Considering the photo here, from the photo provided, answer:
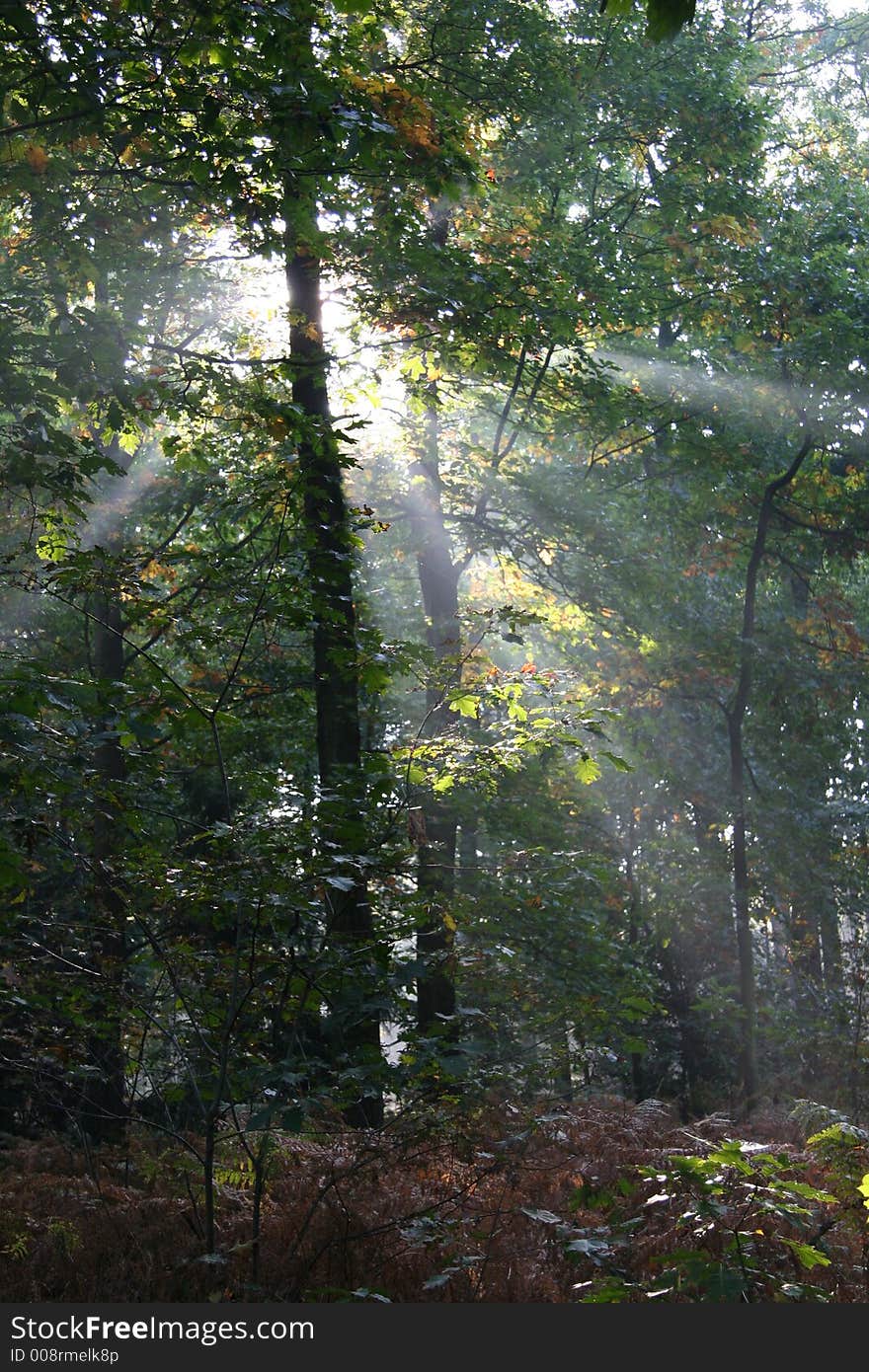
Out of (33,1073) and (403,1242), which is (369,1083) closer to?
(403,1242)

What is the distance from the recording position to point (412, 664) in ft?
24.9

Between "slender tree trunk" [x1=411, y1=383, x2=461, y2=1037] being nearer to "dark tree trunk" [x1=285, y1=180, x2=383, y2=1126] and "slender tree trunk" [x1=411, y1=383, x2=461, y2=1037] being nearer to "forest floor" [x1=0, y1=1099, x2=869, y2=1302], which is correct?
"dark tree trunk" [x1=285, y1=180, x2=383, y2=1126]

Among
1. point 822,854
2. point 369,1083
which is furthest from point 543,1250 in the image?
point 822,854

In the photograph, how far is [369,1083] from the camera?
17.1 feet

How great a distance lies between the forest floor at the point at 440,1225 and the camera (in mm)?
4727

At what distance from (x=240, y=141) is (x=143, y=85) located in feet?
4.22

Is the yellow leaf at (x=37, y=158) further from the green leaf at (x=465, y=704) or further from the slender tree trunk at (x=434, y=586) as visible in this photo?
the green leaf at (x=465, y=704)

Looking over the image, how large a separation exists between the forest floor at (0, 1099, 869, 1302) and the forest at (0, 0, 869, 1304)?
0.04 m

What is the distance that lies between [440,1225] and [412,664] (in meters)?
3.47

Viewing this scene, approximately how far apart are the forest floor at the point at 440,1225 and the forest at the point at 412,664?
0.14 feet

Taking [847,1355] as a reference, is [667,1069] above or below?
above

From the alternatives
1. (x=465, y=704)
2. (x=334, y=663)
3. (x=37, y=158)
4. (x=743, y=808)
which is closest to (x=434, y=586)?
(x=743, y=808)

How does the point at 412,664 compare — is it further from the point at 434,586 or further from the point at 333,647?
the point at 434,586

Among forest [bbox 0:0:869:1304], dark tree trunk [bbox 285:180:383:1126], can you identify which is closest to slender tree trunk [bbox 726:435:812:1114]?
forest [bbox 0:0:869:1304]
